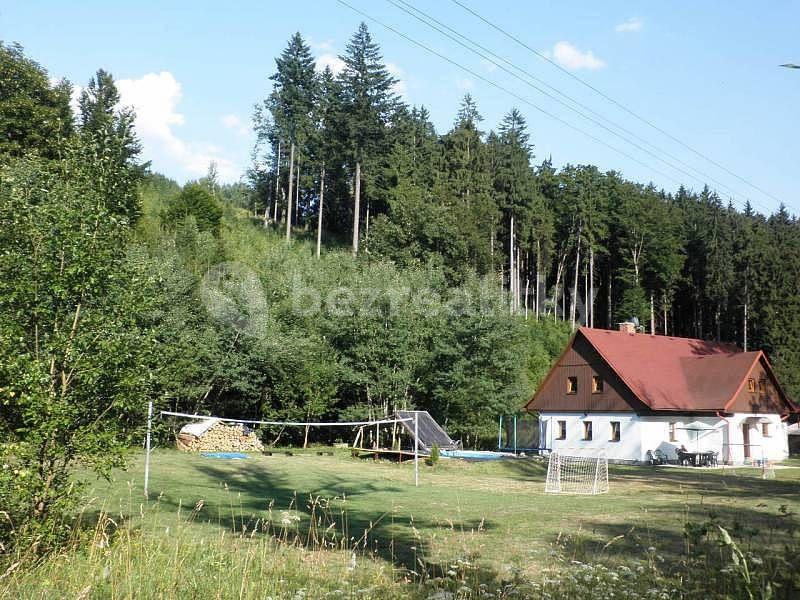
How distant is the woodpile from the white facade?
1691 cm

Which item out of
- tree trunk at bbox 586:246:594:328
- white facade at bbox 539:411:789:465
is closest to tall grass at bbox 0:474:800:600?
white facade at bbox 539:411:789:465

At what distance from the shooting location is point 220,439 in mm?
33344

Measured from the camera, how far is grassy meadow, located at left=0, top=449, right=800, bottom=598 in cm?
626

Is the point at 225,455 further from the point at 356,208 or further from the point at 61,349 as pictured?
the point at 356,208

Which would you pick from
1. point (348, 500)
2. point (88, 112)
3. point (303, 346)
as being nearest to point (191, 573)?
point (348, 500)

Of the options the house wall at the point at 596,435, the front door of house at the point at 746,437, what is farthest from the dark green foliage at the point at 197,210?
the front door of house at the point at 746,437

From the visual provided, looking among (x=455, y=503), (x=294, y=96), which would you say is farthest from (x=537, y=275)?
(x=455, y=503)

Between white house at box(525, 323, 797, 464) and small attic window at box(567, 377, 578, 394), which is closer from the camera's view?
white house at box(525, 323, 797, 464)

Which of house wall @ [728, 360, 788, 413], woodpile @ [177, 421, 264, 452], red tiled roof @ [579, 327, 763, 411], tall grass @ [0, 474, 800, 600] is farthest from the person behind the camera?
house wall @ [728, 360, 788, 413]

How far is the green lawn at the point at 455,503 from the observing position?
9977 millimetres

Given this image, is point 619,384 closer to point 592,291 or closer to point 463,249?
point 463,249

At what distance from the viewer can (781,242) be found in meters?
71.2

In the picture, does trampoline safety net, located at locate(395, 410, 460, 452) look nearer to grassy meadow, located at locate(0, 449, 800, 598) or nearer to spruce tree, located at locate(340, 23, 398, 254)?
grassy meadow, located at locate(0, 449, 800, 598)

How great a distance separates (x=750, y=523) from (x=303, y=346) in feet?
88.4
